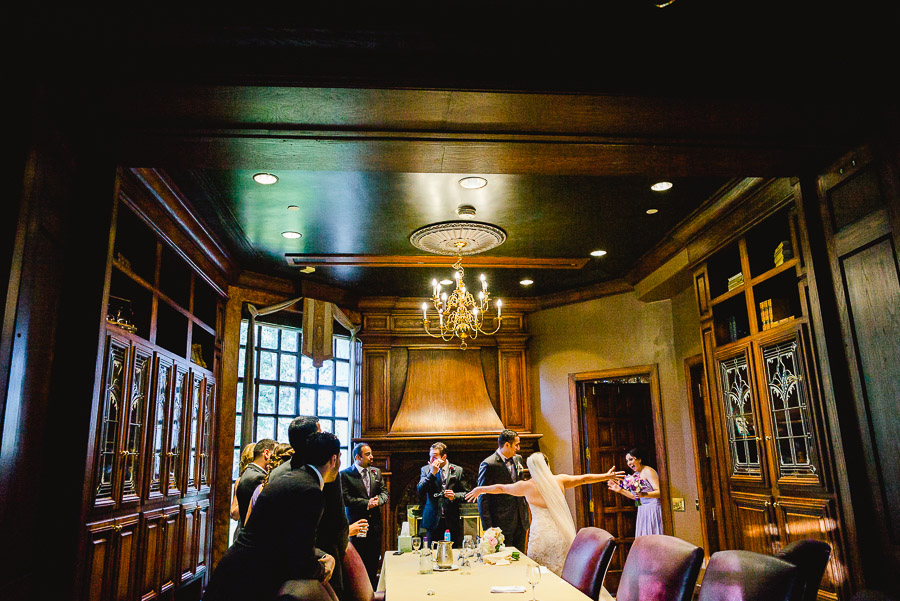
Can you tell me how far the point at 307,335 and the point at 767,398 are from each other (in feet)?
16.6

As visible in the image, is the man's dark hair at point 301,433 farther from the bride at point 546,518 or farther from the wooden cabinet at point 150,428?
the bride at point 546,518

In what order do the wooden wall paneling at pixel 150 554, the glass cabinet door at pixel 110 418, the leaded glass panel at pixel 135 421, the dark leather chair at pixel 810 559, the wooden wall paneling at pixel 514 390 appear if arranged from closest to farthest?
the dark leather chair at pixel 810 559 → the glass cabinet door at pixel 110 418 → the leaded glass panel at pixel 135 421 → the wooden wall paneling at pixel 150 554 → the wooden wall paneling at pixel 514 390

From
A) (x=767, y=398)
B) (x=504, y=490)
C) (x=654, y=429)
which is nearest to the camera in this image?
(x=767, y=398)

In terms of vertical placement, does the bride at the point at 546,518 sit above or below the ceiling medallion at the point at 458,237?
below

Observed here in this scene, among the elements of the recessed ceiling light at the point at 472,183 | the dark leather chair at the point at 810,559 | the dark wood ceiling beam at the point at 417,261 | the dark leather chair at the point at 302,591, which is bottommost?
the dark leather chair at the point at 810,559

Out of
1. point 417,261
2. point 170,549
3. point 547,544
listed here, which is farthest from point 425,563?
point 417,261

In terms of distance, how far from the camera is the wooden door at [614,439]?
771 cm

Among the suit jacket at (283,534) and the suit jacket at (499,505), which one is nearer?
the suit jacket at (283,534)

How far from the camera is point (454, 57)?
9.16 feet

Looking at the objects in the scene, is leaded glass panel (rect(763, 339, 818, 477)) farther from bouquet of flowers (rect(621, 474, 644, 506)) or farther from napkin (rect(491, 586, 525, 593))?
bouquet of flowers (rect(621, 474, 644, 506))

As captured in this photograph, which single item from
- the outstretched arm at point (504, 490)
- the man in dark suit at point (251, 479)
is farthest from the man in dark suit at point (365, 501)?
the outstretched arm at point (504, 490)

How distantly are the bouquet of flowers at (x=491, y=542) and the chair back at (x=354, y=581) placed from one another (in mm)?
955

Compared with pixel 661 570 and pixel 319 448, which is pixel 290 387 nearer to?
pixel 319 448

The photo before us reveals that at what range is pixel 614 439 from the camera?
7.99 m
